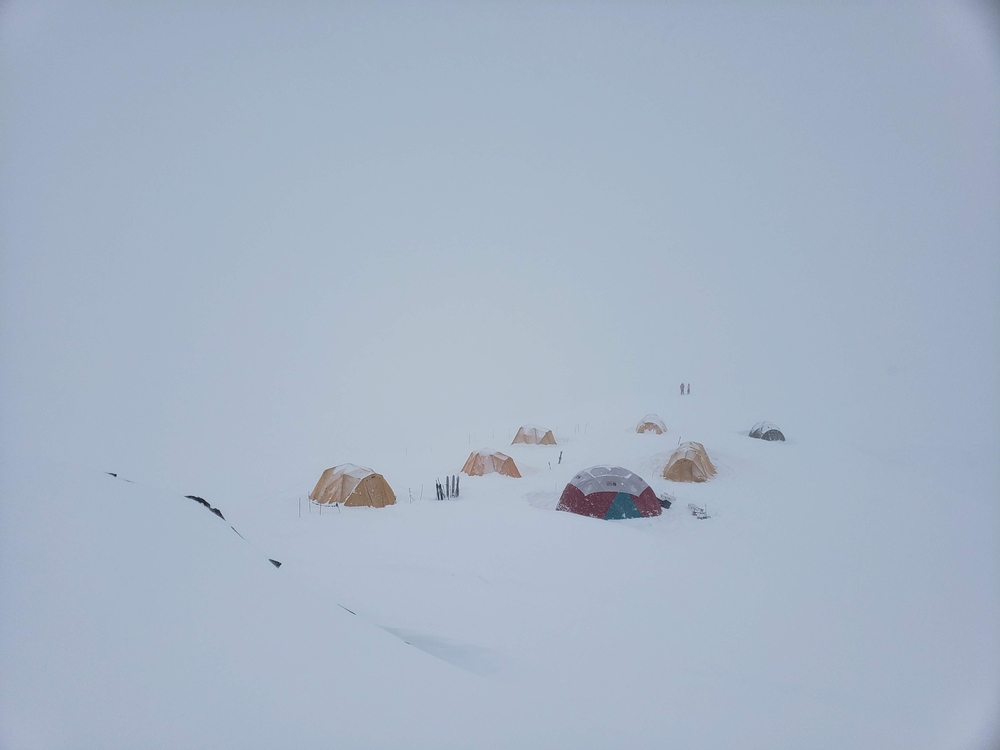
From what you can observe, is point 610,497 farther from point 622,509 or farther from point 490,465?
point 490,465

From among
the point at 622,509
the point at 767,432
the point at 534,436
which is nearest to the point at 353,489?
the point at 622,509

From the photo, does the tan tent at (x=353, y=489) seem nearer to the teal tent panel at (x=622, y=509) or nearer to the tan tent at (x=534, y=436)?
the teal tent panel at (x=622, y=509)

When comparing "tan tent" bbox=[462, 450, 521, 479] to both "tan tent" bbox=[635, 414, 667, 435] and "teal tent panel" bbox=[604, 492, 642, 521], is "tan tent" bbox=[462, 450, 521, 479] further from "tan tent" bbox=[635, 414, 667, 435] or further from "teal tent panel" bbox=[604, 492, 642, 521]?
"tan tent" bbox=[635, 414, 667, 435]

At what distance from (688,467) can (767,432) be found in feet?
33.3

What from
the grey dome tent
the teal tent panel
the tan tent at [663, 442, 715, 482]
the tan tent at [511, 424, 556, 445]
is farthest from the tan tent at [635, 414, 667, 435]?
the teal tent panel

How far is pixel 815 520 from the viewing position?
45.0 ft

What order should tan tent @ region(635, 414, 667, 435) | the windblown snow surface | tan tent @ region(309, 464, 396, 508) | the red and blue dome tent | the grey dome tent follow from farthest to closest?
tan tent @ region(635, 414, 667, 435) → the grey dome tent → tan tent @ region(309, 464, 396, 508) → the red and blue dome tent → the windblown snow surface

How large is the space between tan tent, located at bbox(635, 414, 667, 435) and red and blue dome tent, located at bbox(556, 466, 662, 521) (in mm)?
11206

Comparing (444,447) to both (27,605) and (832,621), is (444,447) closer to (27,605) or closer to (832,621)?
(832,621)

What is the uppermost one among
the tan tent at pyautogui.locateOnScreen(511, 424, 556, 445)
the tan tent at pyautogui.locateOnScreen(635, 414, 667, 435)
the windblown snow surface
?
the tan tent at pyautogui.locateOnScreen(635, 414, 667, 435)

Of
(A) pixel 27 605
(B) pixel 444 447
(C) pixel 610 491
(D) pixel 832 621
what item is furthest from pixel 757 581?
(B) pixel 444 447

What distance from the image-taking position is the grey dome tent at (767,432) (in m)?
24.4

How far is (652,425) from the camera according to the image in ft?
83.9

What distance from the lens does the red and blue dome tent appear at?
1410 centimetres
